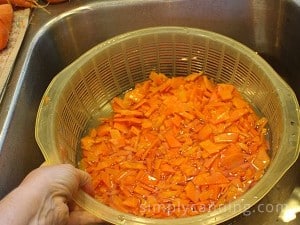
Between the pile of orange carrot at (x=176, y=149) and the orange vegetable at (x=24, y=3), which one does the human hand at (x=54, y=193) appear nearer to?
the pile of orange carrot at (x=176, y=149)

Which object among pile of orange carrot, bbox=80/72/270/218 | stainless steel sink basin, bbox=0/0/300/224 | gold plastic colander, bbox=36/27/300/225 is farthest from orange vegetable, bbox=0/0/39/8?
pile of orange carrot, bbox=80/72/270/218

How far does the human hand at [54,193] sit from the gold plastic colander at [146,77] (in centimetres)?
4

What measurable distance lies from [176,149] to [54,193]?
360 mm

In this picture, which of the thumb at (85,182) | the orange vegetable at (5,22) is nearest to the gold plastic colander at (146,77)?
the thumb at (85,182)

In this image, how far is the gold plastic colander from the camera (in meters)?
0.85

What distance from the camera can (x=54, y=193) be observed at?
2.31ft

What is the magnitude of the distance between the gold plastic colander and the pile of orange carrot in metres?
0.04

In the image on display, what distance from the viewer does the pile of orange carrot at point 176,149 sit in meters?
0.89

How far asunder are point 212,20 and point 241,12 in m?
0.08

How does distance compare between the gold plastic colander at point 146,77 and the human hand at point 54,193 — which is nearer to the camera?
the human hand at point 54,193

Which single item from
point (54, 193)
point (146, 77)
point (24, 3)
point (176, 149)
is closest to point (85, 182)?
point (54, 193)

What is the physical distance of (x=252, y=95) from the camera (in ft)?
3.45

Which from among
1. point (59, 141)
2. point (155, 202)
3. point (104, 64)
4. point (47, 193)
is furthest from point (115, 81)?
point (47, 193)

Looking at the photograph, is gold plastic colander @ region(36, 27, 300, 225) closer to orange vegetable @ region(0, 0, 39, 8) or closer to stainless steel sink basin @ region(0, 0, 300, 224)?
stainless steel sink basin @ region(0, 0, 300, 224)
